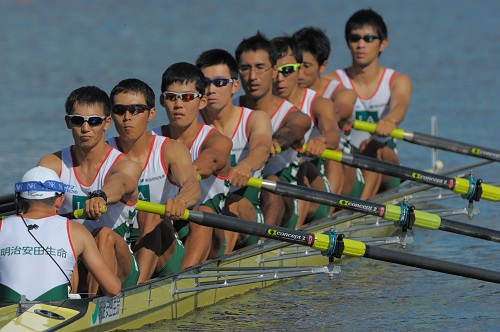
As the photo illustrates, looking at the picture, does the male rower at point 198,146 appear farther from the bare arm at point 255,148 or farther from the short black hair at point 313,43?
the short black hair at point 313,43

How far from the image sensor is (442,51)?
72.7ft

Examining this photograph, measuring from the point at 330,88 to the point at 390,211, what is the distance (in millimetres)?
2425

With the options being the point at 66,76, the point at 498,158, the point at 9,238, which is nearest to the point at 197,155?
the point at 9,238

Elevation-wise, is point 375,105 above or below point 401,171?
above

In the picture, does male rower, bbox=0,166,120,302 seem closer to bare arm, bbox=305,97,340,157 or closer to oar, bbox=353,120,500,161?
bare arm, bbox=305,97,340,157

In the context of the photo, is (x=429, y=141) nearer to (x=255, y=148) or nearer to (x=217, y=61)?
(x=255, y=148)

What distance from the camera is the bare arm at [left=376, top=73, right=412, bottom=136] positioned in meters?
9.66

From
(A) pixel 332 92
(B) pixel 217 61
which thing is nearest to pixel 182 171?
(B) pixel 217 61

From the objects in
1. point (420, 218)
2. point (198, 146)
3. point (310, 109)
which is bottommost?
point (420, 218)

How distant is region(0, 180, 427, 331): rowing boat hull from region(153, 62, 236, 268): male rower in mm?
174

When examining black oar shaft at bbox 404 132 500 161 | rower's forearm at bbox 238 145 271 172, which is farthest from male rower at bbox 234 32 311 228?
black oar shaft at bbox 404 132 500 161

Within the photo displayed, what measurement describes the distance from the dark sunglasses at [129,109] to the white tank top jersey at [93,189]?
0.32m

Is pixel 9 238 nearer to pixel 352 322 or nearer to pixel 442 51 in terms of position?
pixel 352 322

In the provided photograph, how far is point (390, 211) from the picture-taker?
770 cm
